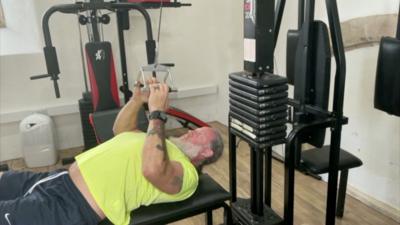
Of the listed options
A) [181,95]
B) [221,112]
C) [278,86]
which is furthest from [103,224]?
[221,112]

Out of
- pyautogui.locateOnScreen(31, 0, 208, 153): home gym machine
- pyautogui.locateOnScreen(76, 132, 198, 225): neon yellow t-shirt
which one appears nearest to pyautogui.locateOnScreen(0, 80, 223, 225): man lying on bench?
pyautogui.locateOnScreen(76, 132, 198, 225): neon yellow t-shirt

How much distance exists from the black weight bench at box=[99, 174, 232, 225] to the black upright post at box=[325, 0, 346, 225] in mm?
492

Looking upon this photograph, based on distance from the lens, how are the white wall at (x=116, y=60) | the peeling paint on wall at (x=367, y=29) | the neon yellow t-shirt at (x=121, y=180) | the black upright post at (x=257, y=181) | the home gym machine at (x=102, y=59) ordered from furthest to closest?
1. the white wall at (x=116, y=60)
2. the home gym machine at (x=102, y=59)
3. the peeling paint on wall at (x=367, y=29)
4. the black upright post at (x=257, y=181)
5. the neon yellow t-shirt at (x=121, y=180)

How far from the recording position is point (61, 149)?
137 inches

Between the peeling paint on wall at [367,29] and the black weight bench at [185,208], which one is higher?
the peeling paint on wall at [367,29]

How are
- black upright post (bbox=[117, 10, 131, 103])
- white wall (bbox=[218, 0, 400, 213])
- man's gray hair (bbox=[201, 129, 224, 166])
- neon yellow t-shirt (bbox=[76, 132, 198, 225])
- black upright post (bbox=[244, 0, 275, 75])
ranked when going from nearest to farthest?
black upright post (bbox=[244, 0, 275, 75]) < neon yellow t-shirt (bbox=[76, 132, 198, 225]) < man's gray hair (bbox=[201, 129, 224, 166]) < white wall (bbox=[218, 0, 400, 213]) < black upright post (bbox=[117, 10, 131, 103])

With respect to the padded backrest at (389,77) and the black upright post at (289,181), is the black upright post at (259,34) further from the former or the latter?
the padded backrest at (389,77)

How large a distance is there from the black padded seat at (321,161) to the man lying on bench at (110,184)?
2.13 ft

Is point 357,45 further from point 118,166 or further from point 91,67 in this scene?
point 91,67

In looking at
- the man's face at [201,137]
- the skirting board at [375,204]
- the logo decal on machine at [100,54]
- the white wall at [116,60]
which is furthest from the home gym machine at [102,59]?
the skirting board at [375,204]

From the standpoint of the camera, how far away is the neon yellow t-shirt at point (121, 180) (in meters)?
1.48

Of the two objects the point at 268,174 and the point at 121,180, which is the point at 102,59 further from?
the point at 268,174

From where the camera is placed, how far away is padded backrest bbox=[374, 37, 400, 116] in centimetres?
163

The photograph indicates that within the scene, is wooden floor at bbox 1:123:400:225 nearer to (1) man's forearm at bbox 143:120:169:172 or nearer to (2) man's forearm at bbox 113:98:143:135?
(2) man's forearm at bbox 113:98:143:135
